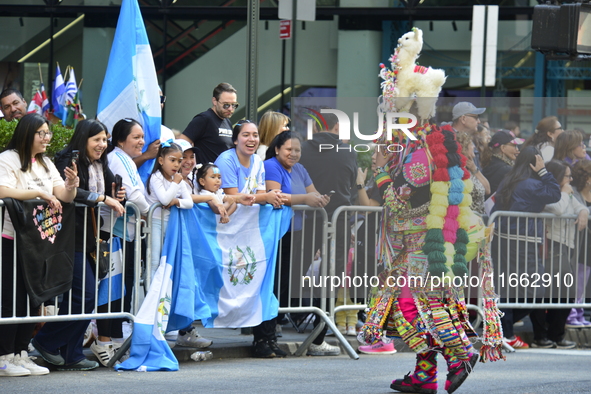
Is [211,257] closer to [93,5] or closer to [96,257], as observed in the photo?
[96,257]

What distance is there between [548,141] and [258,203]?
11.0 feet

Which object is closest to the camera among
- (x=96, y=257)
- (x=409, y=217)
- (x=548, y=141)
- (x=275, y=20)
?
(x=409, y=217)

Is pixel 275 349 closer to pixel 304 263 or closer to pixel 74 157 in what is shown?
pixel 304 263

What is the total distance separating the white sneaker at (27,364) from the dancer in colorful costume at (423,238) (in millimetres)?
2339

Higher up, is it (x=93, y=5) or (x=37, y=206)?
(x=93, y=5)

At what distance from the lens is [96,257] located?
7.19 m

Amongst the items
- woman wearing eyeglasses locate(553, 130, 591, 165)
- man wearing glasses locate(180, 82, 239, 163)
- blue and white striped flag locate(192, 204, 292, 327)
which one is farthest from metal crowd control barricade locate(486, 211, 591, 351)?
man wearing glasses locate(180, 82, 239, 163)

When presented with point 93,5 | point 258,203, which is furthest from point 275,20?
point 258,203

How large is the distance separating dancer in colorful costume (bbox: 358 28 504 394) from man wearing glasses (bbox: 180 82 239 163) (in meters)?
2.74

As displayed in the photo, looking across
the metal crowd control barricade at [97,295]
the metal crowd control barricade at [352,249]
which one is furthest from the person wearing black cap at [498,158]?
the metal crowd control barricade at [97,295]

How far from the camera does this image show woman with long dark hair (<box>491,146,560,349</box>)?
30.1 feet

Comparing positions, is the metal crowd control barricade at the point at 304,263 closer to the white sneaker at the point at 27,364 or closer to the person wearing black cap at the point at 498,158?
the person wearing black cap at the point at 498,158

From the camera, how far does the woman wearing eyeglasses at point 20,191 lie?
6.69m

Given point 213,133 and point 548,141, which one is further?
point 548,141
